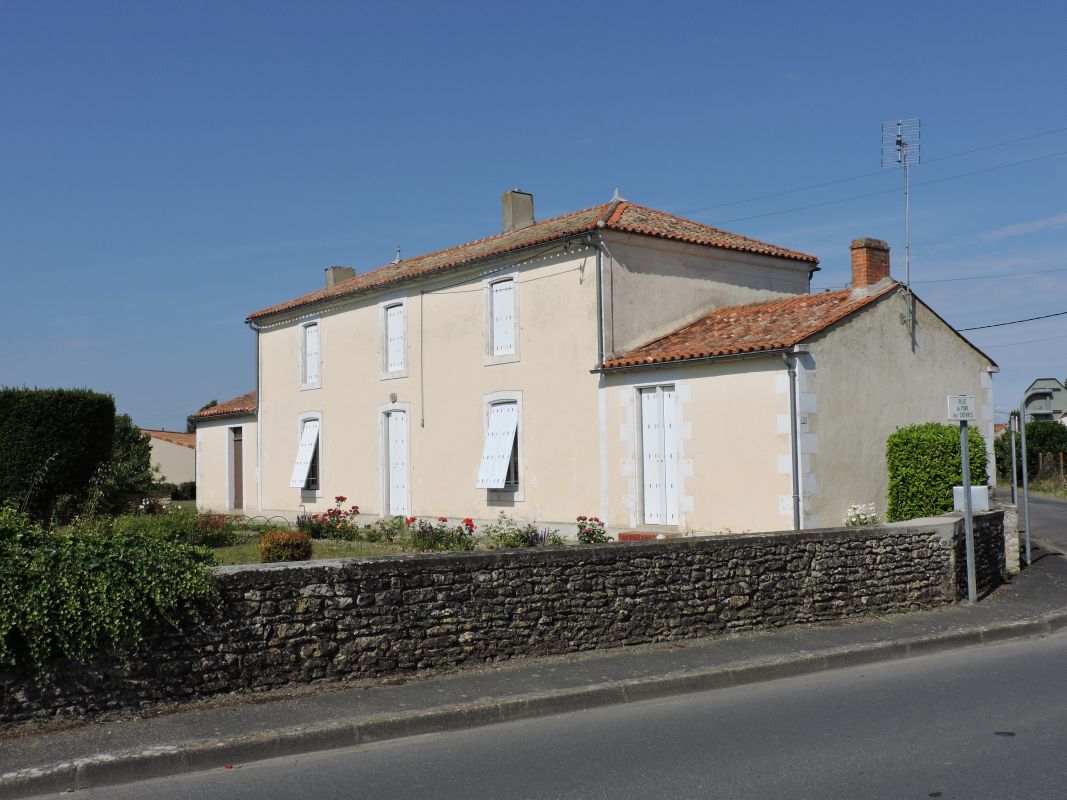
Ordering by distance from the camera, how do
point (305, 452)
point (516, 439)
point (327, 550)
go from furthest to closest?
point (305, 452) → point (516, 439) → point (327, 550)

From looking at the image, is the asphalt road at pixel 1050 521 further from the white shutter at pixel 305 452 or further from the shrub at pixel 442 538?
the white shutter at pixel 305 452

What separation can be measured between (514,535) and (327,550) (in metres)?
3.09

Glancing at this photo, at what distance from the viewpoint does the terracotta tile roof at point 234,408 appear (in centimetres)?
2720

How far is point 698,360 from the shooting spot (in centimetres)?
1514

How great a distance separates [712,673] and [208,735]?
3.87 meters

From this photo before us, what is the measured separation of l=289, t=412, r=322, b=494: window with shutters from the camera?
Answer: 944 inches

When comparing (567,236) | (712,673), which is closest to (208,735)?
(712,673)

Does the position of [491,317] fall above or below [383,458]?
above

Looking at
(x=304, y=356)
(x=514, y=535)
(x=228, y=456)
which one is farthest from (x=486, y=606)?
(x=228, y=456)

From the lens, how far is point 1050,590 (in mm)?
12945

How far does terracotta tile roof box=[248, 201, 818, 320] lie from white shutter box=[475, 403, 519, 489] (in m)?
2.93

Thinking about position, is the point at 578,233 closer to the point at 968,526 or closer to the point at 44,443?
the point at 968,526

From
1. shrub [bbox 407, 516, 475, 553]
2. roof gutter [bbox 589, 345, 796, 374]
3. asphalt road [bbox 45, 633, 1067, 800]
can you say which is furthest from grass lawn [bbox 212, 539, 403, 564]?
asphalt road [bbox 45, 633, 1067, 800]

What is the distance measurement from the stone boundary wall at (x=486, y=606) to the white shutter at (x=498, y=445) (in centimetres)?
868
